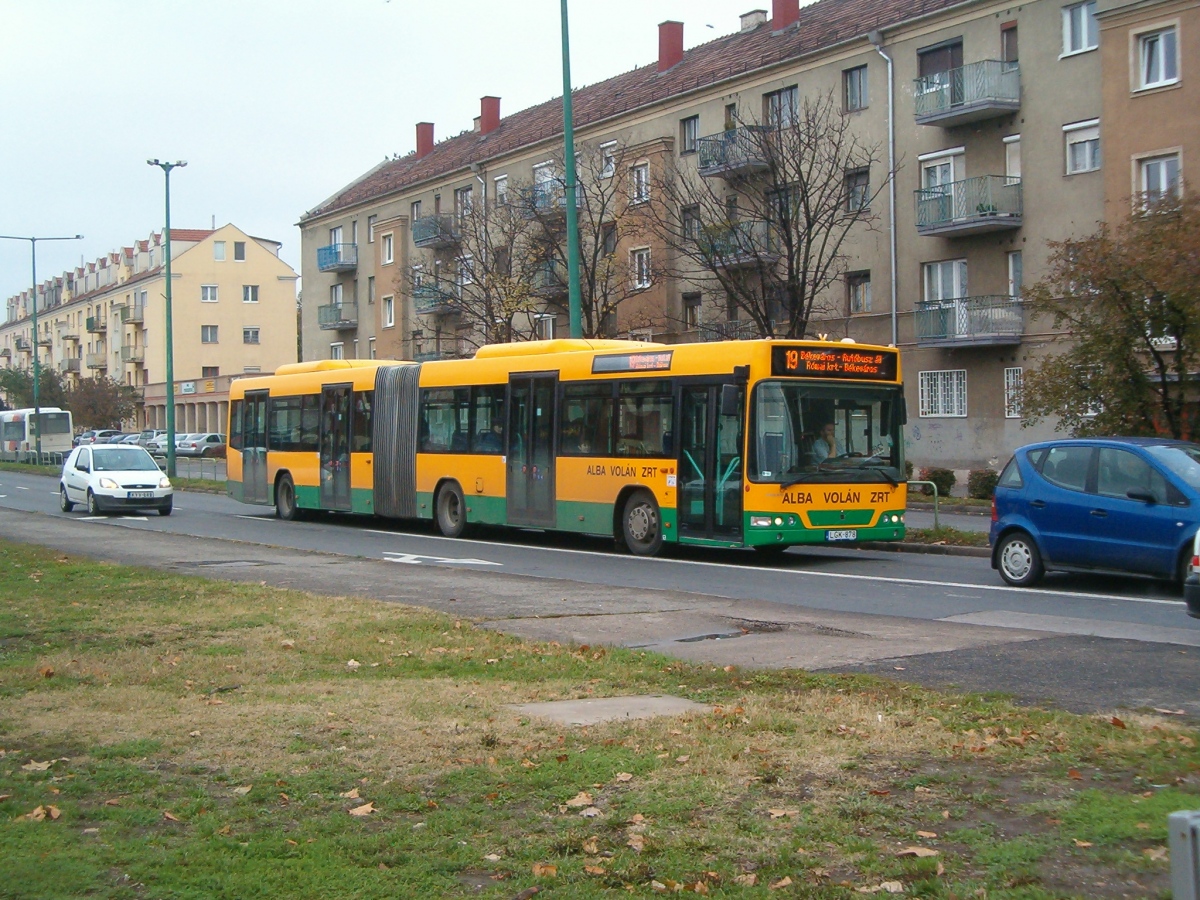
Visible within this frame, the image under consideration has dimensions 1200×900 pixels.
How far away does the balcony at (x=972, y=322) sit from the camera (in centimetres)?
3591

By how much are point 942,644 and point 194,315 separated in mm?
93859

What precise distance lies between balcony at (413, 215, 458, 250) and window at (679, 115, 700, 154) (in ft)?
27.3

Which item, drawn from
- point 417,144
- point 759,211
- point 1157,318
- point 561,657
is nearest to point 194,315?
point 417,144

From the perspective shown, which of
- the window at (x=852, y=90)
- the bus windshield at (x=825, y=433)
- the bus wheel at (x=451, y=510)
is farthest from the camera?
the window at (x=852, y=90)

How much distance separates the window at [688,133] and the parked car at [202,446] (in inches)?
1507

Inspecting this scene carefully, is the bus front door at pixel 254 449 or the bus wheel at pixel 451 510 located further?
the bus front door at pixel 254 449

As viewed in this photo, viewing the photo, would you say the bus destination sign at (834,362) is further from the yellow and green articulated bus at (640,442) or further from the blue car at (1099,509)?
the blue car at (1099,509)

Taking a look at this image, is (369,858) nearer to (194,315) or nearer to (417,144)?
(417,144)

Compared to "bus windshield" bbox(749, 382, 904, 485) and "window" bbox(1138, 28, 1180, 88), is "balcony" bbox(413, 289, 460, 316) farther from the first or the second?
"bus windshield" bbox(749, 382, 904, 485)

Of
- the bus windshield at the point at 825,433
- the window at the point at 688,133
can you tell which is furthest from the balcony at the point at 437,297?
the bus windshield at the point at 825,433

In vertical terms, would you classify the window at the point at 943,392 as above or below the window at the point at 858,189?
below

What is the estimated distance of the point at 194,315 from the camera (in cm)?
9781

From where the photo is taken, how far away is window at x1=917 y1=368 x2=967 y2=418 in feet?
124

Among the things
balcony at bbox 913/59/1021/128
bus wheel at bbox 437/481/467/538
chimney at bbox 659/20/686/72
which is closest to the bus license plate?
bus wheel at bbox 437/481/467/538
